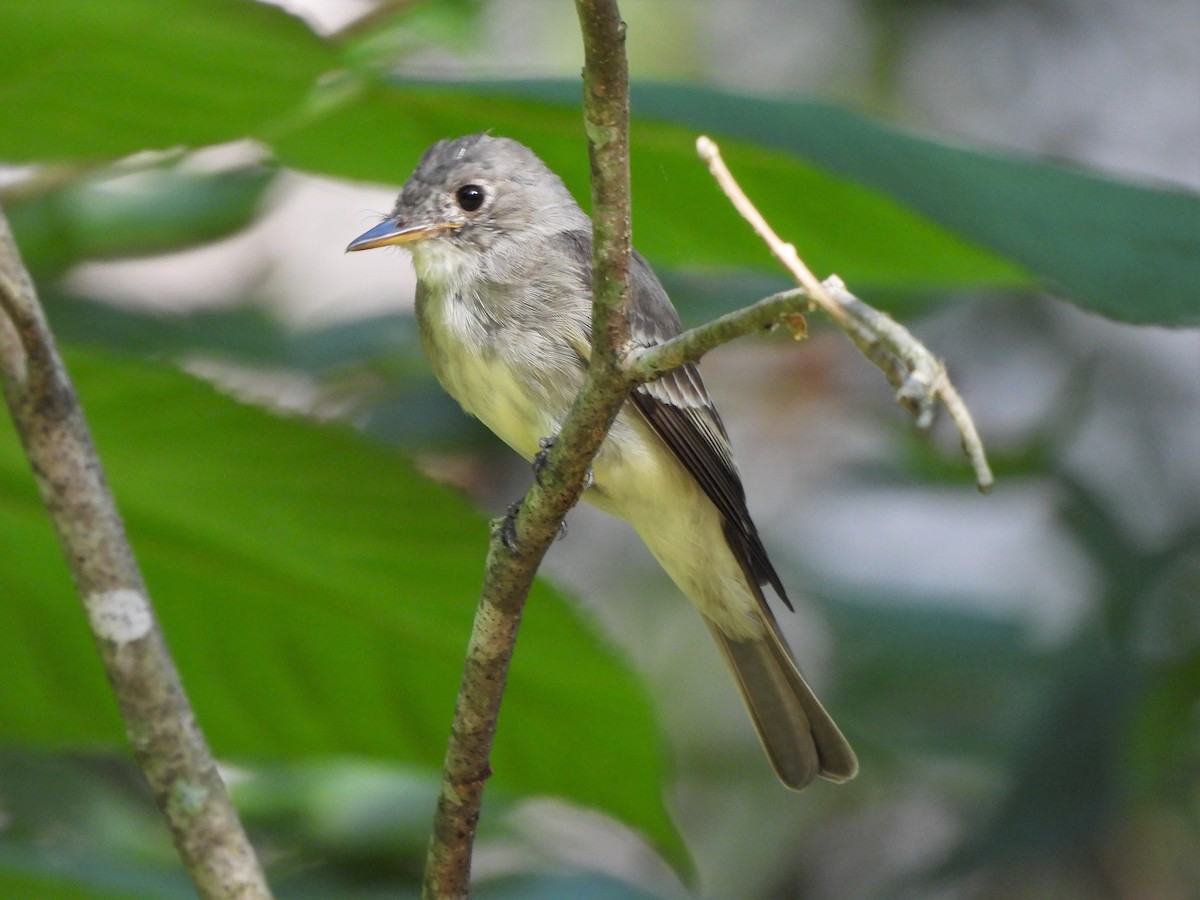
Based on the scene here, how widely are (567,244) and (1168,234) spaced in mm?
1110

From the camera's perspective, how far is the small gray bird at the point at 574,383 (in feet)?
8.42

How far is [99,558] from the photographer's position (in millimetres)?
1956

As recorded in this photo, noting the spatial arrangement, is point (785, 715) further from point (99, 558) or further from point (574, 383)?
point (99, 558)

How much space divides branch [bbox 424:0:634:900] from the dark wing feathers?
0.84 metres

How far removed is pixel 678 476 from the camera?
2797mm

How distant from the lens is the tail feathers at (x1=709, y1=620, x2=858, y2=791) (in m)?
2.80

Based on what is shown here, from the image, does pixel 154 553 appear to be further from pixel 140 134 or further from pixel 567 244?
pixel 567 244

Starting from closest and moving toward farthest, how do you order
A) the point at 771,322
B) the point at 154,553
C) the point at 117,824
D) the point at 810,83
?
the point at 771,322 → the point at 154,553 → the point at 117,824 → the point at 810,83

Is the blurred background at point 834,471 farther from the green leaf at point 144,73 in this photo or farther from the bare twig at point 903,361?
the bare twig at point 903,361

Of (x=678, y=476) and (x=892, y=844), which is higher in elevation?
(x=678, y=476)

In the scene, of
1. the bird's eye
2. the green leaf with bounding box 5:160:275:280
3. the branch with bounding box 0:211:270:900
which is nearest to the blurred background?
the green leaf with bounding box 5:160:275:280

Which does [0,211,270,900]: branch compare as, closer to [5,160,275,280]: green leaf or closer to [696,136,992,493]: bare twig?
[696,136,992,493]: bare twig

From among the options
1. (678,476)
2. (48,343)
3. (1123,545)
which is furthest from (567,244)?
(1123,545)

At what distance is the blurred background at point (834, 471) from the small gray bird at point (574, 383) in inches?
4.9
